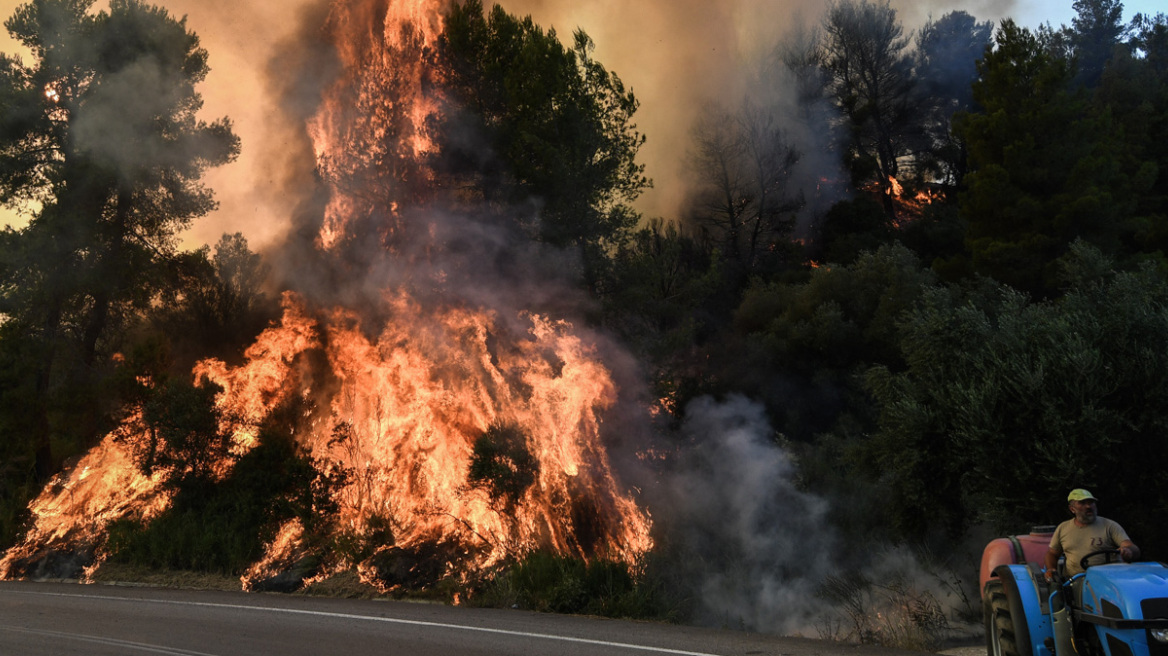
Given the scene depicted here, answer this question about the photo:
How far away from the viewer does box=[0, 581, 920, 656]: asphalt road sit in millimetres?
10148

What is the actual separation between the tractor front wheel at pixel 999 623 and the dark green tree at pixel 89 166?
77.2 ft

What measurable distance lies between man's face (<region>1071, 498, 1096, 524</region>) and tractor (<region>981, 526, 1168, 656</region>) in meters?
0.28

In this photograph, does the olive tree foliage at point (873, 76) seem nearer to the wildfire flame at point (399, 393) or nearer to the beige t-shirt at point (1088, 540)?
the wildfire flame at point (399, 393)

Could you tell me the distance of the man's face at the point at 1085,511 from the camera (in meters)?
6.94

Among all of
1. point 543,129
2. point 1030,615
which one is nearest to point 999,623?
point 1030,615

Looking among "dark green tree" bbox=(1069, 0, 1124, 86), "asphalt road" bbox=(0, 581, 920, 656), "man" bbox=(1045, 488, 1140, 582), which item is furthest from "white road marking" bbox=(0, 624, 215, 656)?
"dark green tree" bbox=(1069, 0, 1124, 86)

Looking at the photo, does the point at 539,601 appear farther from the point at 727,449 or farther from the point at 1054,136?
the point at 1054,136

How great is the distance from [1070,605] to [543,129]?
17505 millimetres

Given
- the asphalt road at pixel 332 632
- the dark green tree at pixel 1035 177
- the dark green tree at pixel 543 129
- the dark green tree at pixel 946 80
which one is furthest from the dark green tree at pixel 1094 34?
the asphalt road at pixel 332 632

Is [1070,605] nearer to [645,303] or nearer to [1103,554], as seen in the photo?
[1103,554]

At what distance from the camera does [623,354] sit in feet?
64.6

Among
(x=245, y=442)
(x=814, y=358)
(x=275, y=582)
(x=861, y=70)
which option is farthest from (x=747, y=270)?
(x=275, y=582)

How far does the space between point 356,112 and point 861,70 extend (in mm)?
39488

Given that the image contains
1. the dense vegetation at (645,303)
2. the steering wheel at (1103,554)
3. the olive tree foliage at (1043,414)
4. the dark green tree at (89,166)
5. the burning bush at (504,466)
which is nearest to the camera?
→ the steering wheel at (1103,554)
